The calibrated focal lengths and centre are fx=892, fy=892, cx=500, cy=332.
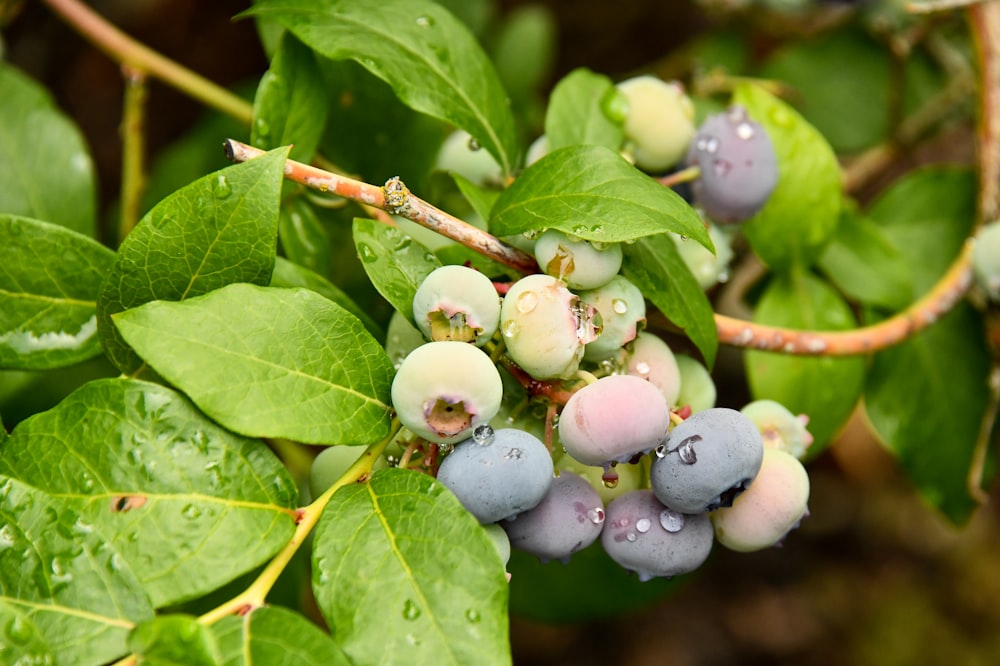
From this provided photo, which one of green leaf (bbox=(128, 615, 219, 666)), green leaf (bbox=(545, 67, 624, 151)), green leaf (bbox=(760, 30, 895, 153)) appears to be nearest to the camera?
green leaf (bbox=(128, 615, 219, 666))

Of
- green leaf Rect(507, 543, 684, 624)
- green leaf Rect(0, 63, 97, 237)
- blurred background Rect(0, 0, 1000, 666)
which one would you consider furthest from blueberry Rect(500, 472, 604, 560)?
blurred background Rect(0, 0, 1000, 666)

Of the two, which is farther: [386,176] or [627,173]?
[386,176]

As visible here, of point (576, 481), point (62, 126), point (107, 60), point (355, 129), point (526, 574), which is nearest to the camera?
point (576, 481)

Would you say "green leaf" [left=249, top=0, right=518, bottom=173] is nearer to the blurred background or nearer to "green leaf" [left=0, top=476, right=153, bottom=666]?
"green leaf" [left=0, top=476, right=153, bottom=666]

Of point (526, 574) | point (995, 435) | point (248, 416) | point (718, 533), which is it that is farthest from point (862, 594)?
point (248, 416)

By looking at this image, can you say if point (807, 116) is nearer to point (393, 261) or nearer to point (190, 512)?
point (393, 261)

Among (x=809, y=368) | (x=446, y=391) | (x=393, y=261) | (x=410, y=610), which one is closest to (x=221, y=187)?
(x=393, y=261)

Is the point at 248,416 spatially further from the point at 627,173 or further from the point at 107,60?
the point at 107,60
